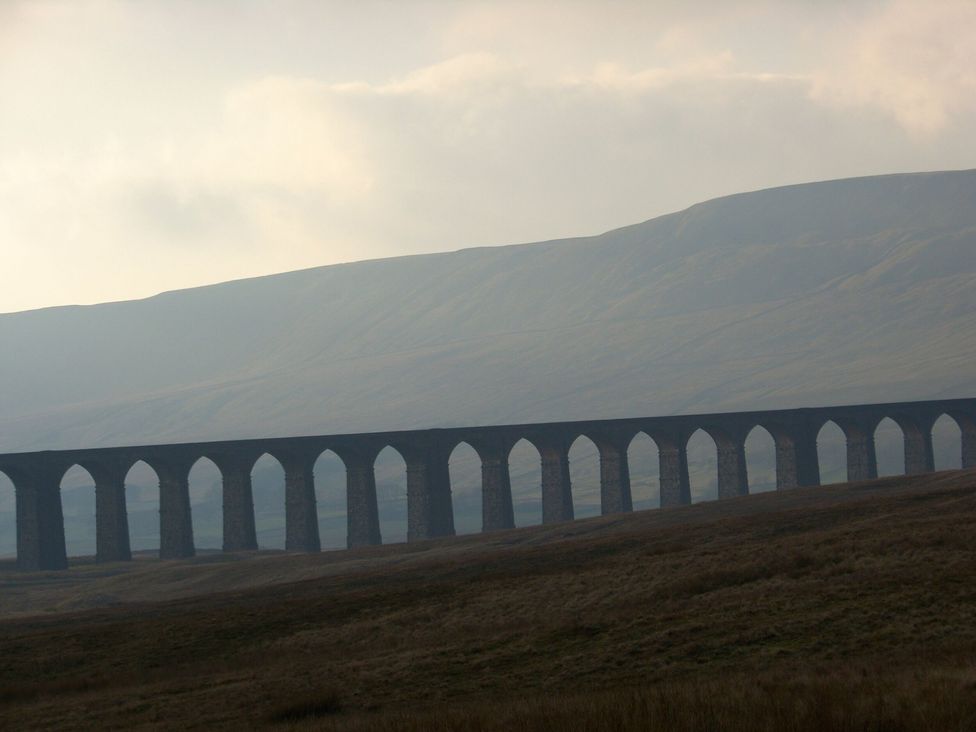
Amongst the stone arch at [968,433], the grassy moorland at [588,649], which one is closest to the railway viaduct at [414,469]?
the stone arch at [968,433]

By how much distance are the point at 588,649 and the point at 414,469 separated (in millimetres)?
77511

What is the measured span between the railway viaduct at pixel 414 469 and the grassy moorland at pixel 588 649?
1918 inches

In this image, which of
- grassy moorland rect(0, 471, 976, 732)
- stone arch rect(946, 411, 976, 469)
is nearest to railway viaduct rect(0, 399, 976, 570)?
stone arch rect(946, 411, 976, 469)

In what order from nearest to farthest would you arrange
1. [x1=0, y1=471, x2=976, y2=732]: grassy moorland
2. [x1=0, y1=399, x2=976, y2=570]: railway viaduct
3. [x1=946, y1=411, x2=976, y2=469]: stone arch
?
[x1=0, y1=471, x2=976, y2=732]: grassy moorland → [x1=0, y1=399, x2=976, y2=570]: railway viaduct → [x1=946, y1=411, x2=976, y2=469]: stone arch

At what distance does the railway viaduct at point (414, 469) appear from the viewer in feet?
308

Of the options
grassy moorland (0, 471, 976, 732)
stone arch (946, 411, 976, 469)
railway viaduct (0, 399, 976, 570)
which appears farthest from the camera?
stone arch (946, 411, 976, 469)

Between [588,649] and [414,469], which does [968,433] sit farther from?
[588,649]

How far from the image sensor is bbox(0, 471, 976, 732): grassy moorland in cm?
1845

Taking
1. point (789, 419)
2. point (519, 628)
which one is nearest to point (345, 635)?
point (519, 628)

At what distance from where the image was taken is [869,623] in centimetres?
2552

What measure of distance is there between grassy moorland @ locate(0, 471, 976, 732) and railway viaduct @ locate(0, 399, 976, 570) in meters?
48.7

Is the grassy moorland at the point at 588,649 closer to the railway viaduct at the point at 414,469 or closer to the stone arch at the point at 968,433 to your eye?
the railway viaduct at the point at 414,469

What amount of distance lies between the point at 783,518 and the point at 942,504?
617 centimetres

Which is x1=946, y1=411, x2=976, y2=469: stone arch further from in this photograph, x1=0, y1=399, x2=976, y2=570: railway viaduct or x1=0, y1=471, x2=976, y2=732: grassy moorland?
x1=0, y1=471, x2=976, y2=732: grassy moorland
